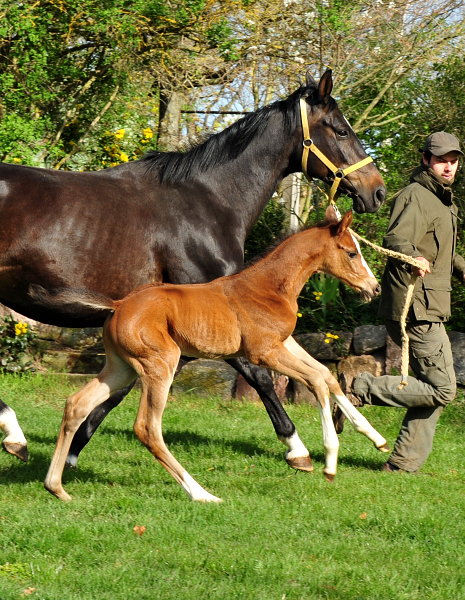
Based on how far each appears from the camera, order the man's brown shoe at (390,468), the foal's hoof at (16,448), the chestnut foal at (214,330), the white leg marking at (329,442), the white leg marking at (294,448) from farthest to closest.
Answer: the man's brown shoe at (390,468)
the white leg marking at (294,448)
the foal's hoof at (16,448)
the white leg marking at (329,442)
the chestnut foal at (214,330)

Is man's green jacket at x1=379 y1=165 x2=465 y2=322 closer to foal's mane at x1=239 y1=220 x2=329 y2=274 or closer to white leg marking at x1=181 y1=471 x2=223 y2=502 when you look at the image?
foal's mane at x1=239 y1=220 x2=329 y2=274

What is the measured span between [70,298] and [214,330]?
898 mm

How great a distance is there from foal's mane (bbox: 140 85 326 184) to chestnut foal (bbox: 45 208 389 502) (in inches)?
38.7

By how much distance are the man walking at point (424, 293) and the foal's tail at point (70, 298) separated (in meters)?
1.71

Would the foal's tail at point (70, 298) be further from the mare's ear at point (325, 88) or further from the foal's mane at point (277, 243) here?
the mare's ear at point (325, 88)

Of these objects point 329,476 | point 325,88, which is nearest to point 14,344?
point 325,88

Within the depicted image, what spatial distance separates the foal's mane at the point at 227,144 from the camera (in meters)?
5.61

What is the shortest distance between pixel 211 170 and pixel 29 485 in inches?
96.5

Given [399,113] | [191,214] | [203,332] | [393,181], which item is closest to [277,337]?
[203,332]

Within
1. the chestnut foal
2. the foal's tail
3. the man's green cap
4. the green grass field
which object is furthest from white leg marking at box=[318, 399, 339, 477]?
the man's green cap

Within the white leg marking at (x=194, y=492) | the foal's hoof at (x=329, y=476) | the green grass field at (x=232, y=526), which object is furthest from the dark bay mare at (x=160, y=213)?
the white leg marking at (x=194, y=492)

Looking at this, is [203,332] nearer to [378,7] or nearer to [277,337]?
[277,337]

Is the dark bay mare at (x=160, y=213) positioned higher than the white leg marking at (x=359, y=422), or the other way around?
the dark bay mare at (x=160, y=213)

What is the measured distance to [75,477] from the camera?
17.2 feet
